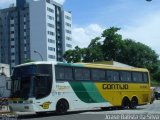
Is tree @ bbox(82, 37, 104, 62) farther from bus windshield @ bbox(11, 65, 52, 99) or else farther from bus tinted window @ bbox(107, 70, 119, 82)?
bus windshield @ bbox(11, 65, 52, 99)

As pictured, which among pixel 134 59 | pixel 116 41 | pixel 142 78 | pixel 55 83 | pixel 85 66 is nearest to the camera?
pixel 55 83

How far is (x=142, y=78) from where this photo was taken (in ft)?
110

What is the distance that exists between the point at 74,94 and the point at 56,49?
111212 mm

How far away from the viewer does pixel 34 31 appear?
133 meters

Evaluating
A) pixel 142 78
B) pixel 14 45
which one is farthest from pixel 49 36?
pixel 142 78

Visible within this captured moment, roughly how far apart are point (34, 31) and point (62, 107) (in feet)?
355

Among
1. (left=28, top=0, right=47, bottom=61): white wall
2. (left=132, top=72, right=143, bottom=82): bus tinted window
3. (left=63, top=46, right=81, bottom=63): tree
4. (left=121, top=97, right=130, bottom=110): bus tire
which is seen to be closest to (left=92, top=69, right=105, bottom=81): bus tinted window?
(left=121, top=97, right=130, bottom=110): bus tire

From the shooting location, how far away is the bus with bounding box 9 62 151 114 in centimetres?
2480

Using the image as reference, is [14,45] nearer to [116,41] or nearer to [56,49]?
[56,49]

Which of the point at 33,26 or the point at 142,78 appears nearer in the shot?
the point at 142,78

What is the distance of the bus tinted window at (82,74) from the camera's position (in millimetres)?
27422

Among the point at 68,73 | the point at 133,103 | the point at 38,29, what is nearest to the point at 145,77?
the point at 133,103

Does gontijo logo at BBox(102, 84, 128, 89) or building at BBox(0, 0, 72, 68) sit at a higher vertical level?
building at BBox(0, 0, 72, 68)

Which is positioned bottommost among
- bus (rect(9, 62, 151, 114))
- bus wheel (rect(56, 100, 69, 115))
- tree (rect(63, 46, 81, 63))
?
bus wheel (rect(56, 100, 69, 115))
